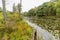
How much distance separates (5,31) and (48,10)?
2646 cm

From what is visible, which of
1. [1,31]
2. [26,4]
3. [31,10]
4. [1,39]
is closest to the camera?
[1,39]

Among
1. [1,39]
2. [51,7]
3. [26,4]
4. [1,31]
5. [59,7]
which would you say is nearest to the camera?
[1,39]

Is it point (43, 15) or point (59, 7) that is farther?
point (43, 15)

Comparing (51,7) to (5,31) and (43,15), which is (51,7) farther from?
(5,31)

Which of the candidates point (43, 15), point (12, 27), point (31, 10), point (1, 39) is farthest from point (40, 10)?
point (1, 39)

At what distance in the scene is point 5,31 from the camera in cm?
1552

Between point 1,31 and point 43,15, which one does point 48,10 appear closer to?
point 43,15

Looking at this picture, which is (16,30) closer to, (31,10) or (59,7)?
(59,7)

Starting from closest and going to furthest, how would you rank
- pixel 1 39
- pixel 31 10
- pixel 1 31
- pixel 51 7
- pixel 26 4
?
pixel 1 39, pixel 1 31, pixel 51 7, pixel 26 4, pixel 31 10

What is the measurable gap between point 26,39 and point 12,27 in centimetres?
274

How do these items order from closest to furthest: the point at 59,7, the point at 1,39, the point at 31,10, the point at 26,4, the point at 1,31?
the point at 1,39 < the point at 1,31 < the point at 59,7 < the point at 26,4 < the point at 31,10

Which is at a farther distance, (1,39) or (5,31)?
(5,31)

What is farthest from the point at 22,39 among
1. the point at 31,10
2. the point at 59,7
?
the point at 31,10

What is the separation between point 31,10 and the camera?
51.1 m
